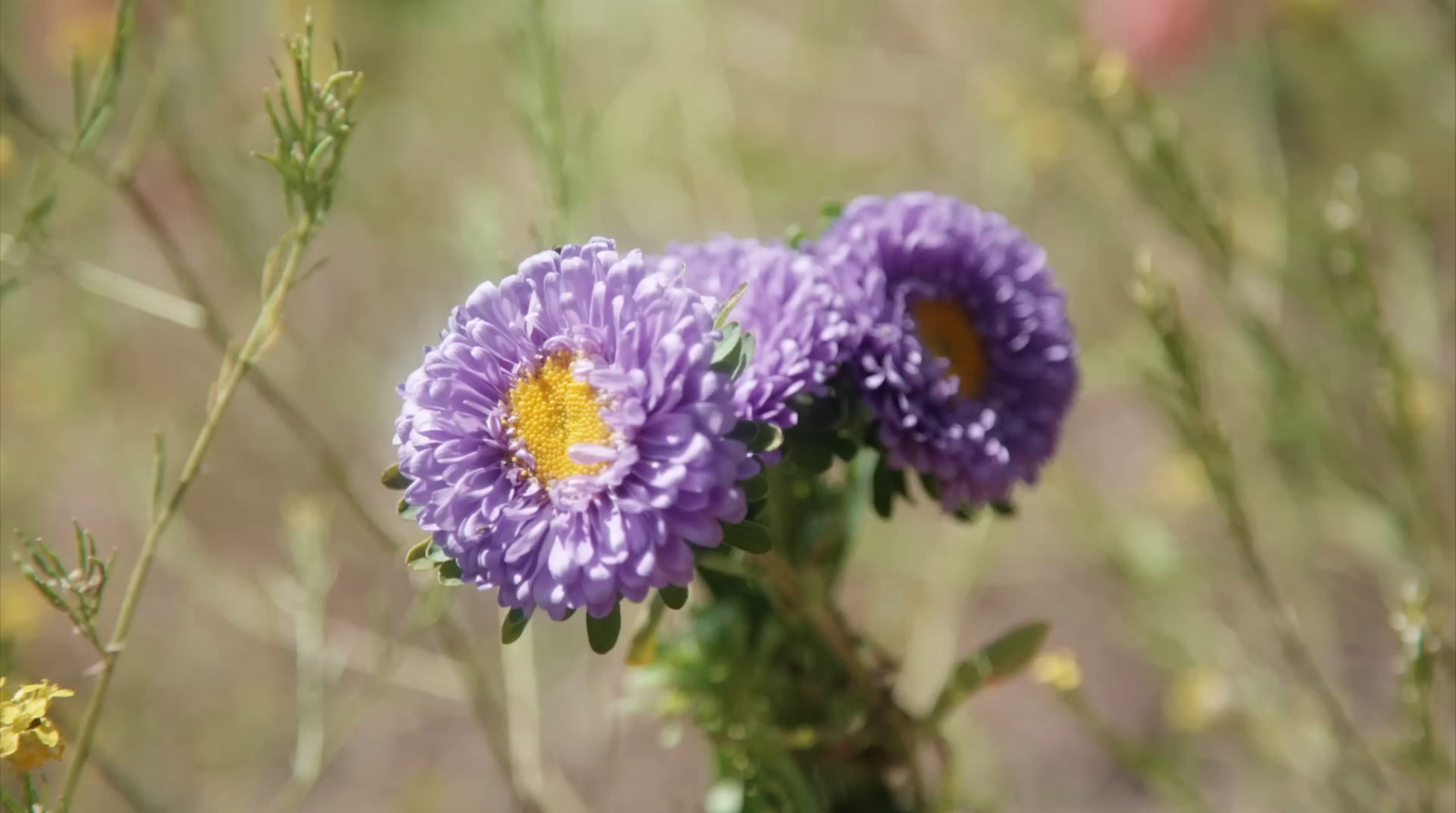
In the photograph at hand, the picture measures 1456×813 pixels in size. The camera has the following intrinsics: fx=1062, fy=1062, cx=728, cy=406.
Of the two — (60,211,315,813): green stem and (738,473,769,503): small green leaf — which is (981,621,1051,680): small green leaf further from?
(60,211,315,813): green stem

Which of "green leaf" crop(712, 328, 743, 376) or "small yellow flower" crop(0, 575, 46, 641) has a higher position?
"small yellow flower" crop(0, 575, 46, 641)

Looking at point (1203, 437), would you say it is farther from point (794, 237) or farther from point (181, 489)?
point (181, 489)

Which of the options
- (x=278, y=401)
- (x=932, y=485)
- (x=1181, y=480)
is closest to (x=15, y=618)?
(x=278, y=401)

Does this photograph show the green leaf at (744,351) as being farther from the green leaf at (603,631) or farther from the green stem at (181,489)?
the green stem at (181,489)

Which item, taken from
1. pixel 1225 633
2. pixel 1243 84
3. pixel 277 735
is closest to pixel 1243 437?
pixel 1225 633

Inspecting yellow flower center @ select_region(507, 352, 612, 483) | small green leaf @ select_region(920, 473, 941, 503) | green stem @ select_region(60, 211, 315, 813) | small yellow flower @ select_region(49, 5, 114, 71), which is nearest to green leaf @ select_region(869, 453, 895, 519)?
small green leaf @ select_region(920, 473, 941, 503)

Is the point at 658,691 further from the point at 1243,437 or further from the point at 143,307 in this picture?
the point at 1243,437
